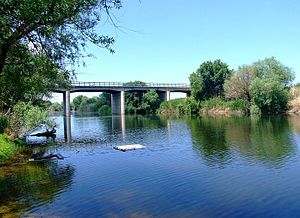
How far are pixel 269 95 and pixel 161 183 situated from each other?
7561 centimetres

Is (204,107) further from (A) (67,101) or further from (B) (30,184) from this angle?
(B) (30,184)

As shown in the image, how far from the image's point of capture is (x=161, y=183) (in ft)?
76.0

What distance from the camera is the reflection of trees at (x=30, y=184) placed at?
19.2m

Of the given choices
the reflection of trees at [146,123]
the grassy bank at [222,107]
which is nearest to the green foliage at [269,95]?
the grassy bank at [222,107]

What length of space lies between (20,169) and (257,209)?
18823 mm

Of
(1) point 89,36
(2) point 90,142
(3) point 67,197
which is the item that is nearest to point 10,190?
(3) point 67,197

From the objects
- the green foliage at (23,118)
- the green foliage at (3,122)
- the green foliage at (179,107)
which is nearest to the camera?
the green foliage at (3,122)

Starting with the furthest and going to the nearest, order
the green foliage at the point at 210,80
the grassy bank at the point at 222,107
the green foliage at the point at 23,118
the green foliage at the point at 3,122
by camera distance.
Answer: the green foliage at the point at 210,80, the grassy bank at the point at 222,107, the green foliage at the point at 23,118, the green foliage at the point at 3,122

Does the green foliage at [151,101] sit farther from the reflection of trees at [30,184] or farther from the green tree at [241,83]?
the reflection of trees at [30,184]

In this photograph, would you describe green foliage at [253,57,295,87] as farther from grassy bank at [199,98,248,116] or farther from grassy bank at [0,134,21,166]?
grassy bank at [0,134,21,166]

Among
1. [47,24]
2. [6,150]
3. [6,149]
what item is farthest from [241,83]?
[47,24]

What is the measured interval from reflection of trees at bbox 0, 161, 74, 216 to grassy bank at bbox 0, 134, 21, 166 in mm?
2314

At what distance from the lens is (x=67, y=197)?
20.5 m

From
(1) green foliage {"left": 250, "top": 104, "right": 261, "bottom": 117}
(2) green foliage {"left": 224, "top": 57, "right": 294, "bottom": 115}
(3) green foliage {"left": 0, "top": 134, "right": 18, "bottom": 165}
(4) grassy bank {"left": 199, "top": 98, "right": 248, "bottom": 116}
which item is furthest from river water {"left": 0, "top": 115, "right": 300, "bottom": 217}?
(4) grassy bank {"left": 199, "top": 98, "right": 248, "bottom": 116}
